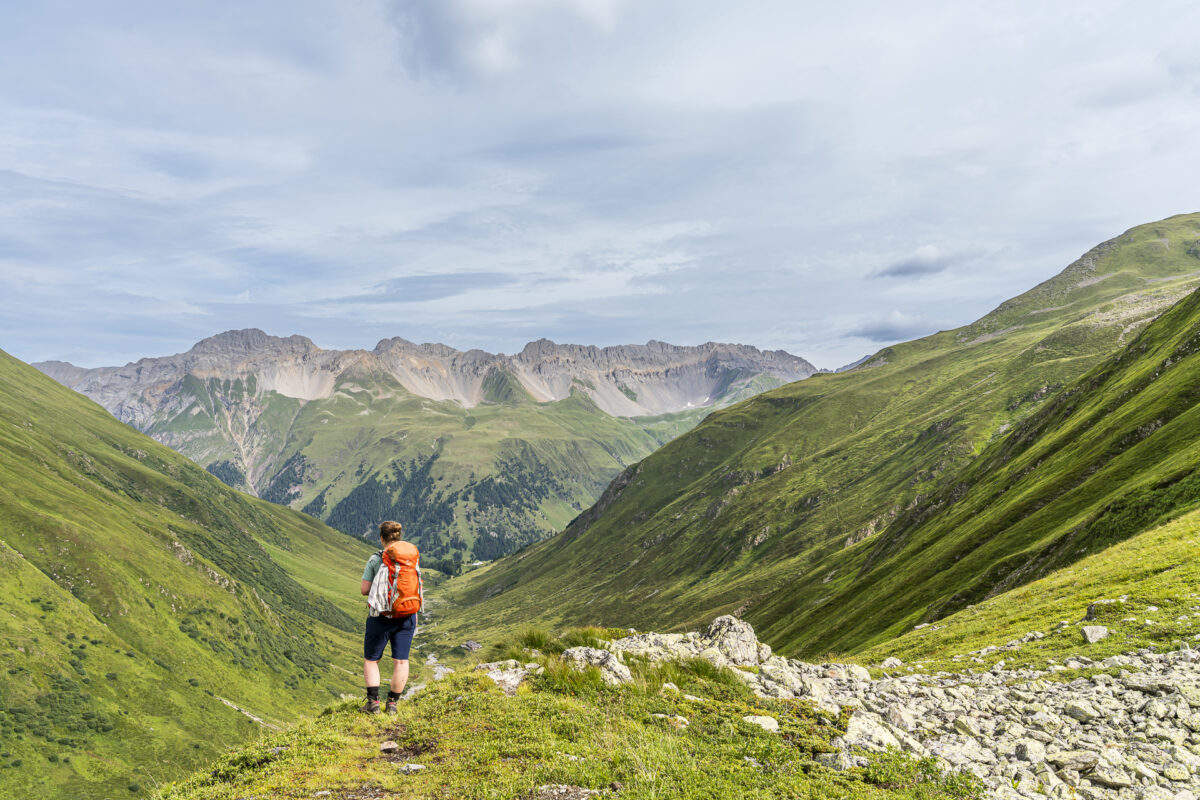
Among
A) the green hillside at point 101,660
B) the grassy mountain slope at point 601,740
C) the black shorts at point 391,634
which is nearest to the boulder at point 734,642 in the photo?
the grassy mountain slope at point 601,740

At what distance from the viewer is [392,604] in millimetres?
16516

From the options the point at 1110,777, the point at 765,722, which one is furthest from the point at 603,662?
the point at 1110,777

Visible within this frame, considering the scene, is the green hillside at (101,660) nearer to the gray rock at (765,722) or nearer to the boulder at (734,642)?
the boulder at (734,642)

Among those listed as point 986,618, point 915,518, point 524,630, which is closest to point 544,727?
point 524,630

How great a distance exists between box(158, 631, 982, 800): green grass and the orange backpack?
3.18 metres

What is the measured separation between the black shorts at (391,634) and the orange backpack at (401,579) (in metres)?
0.41

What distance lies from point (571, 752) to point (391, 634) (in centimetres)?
657

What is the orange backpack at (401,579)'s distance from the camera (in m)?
16.6

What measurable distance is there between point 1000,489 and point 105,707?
181945mm

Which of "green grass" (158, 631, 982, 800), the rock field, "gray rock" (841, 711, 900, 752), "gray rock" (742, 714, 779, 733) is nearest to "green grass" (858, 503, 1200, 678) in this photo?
the rock field

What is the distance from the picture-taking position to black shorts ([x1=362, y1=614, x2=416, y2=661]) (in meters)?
16.6

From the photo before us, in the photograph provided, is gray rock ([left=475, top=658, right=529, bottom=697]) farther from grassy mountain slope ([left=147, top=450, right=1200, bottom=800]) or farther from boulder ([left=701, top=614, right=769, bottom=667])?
boulder ([left=701, top=614, right=769, bottom=667])

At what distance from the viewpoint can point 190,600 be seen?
19012 cm

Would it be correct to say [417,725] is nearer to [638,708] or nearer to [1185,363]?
[638,708]
